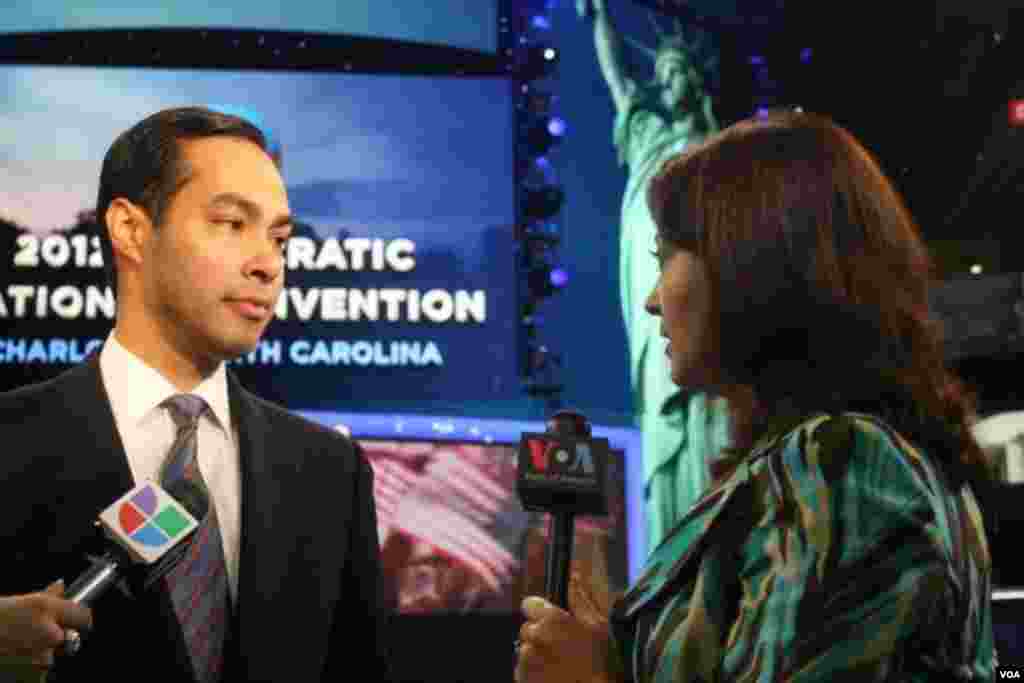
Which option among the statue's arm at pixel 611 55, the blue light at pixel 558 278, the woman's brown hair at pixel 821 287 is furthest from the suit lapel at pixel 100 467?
the statue's arm at pixel 611 55

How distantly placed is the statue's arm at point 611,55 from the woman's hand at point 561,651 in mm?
8237

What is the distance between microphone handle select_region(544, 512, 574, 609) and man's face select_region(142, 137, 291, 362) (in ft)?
1.81

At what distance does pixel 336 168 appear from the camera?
9141 mm

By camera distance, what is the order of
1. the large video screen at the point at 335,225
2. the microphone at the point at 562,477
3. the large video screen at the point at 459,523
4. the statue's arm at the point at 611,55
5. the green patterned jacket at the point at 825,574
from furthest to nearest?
the statue's arm at the point at 611,55 < the large video screen at the point at 335,225 < the large video screen at the point at 459,523 < the microphone at the point at 562,477 < the green patterned jacket at the point at 825,574

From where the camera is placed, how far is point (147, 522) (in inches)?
52.2

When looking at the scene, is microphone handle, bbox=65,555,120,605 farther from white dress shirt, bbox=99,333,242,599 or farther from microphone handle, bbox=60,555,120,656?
white dress shirt, bbox=99,333,242,599

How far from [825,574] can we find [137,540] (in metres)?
0.75

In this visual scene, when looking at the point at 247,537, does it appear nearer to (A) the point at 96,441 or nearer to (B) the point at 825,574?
(A) the point at 96,441

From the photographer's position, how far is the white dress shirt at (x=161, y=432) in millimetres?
1602

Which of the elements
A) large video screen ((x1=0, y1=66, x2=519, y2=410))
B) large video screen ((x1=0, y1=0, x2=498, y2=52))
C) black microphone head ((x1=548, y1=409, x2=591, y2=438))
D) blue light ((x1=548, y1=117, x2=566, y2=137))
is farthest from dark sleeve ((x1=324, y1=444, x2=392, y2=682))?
large video screen ((x1=0, y1=0, x2=498, y2=52))

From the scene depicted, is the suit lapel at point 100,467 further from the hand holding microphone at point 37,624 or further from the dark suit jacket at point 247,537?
the hand holding microphone at point 37,624

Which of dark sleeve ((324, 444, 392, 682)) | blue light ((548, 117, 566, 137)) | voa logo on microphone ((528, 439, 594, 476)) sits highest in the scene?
blue light ((548, 117, 566, 137))

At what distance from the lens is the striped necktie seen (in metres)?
1.45

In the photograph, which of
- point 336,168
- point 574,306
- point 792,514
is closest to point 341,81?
point 336,168
